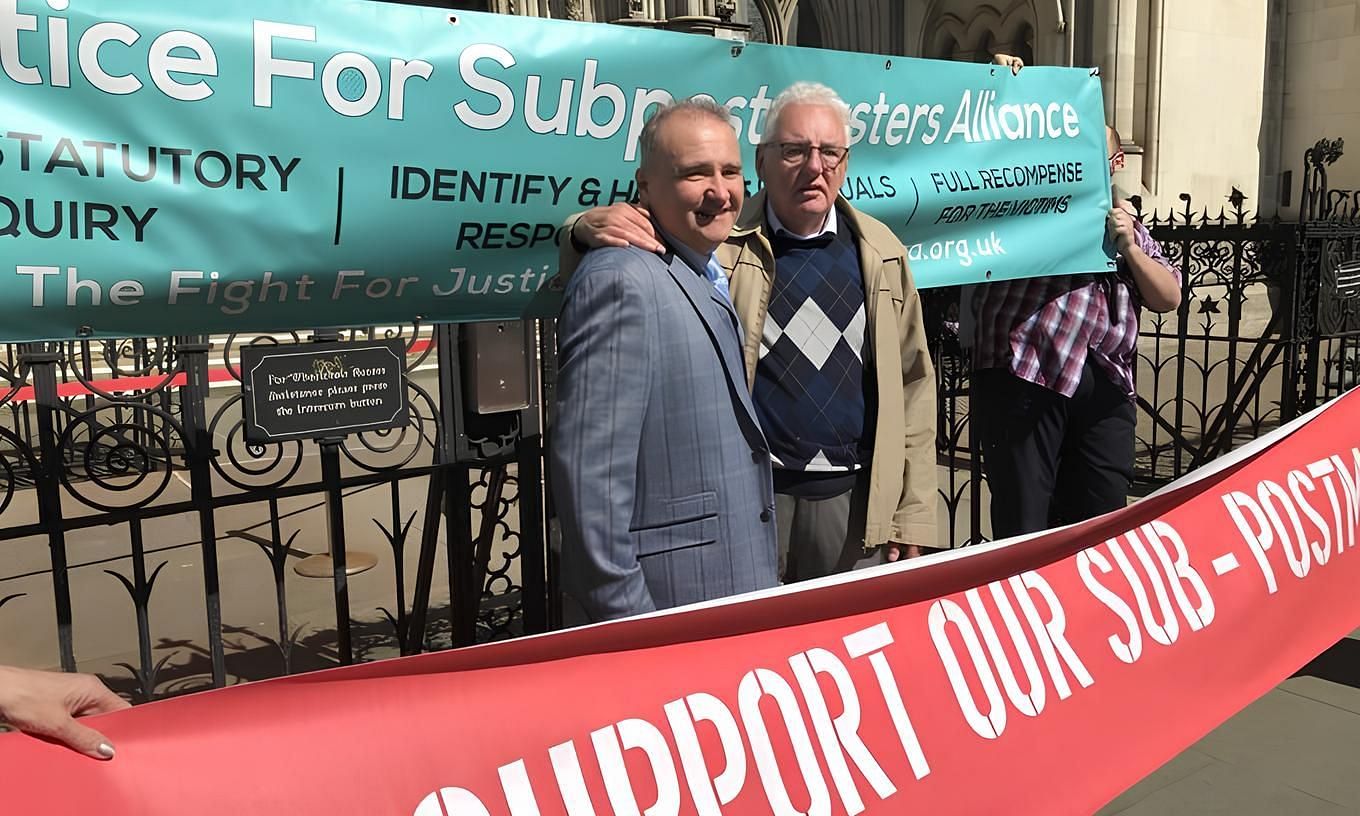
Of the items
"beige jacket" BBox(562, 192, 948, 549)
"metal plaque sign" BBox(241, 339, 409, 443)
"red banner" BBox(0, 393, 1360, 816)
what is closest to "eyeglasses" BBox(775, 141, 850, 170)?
"beige jacket" BBox(562, 192, 948, 549)

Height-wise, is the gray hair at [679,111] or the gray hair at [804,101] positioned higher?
the gray hair at [804,101]

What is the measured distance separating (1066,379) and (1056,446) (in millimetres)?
275

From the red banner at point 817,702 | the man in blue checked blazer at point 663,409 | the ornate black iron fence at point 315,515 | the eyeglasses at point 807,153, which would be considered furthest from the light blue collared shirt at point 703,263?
the ornate black iron fence at point 315,515

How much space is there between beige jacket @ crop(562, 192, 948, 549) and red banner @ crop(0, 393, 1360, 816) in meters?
0.34

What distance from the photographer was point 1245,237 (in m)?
6.28

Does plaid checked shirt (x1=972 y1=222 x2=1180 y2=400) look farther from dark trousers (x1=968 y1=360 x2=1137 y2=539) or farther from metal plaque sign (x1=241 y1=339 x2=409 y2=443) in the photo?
metal plaque sign (x1=241 y1=339 x2=409 y2=443)

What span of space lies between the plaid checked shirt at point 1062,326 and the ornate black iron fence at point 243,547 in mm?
1765

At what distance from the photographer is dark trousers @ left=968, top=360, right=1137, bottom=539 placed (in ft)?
12.5

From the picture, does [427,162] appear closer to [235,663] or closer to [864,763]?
[864,763]

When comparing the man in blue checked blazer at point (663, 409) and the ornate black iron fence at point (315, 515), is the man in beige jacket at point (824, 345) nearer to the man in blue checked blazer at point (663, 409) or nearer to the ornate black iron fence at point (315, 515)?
the man in blue checked blazer at point (663, 409)

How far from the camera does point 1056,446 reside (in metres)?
3.83

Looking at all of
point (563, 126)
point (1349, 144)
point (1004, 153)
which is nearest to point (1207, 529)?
point (1004, 153)

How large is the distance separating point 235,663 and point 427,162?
9.29ft

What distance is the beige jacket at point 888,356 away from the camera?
106 inches
